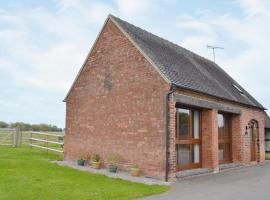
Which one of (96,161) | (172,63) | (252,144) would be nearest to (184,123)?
(172,63)

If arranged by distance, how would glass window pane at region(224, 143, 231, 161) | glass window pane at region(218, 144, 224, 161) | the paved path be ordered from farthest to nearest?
glass window pane at region(224, 143, 231, 161) → glass window pane at region(218, 144, 224, 161) → the paved path

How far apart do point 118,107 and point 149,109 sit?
192cm

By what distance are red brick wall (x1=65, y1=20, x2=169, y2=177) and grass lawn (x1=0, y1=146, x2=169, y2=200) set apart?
201 cm

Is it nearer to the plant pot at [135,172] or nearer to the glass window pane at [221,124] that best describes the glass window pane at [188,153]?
the plant pot at [135,172]

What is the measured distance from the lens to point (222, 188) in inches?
468

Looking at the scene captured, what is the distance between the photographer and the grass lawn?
993 centimetres

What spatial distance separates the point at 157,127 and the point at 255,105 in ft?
33.2

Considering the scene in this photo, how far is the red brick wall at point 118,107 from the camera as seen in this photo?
14.4 m

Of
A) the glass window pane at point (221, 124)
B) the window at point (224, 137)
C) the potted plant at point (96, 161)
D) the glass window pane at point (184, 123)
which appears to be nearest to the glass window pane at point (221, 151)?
the window at point (224, 137)

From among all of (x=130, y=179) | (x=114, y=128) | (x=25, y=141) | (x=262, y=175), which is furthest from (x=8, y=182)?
(x=25, y=141)

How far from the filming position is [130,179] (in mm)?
13477

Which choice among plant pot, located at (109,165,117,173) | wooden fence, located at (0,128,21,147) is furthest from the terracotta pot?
wooden fence, located at (0,128,21,147)

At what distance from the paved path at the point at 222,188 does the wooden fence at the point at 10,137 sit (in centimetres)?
1582

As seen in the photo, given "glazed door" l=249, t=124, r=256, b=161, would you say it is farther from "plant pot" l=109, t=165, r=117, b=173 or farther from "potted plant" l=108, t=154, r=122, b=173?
"plant pot" l=109, t=165, r=117, b=173
